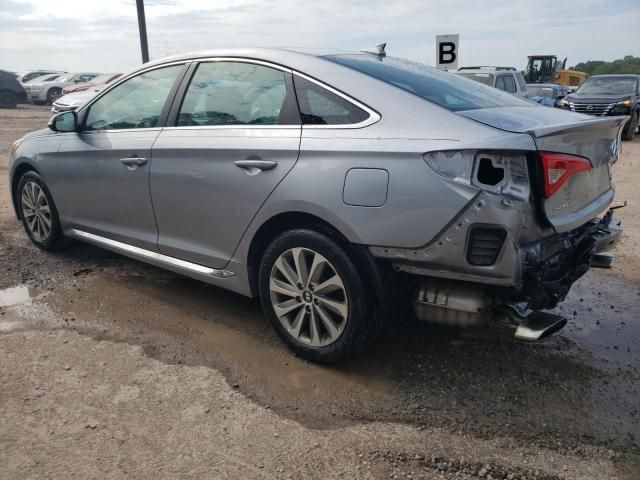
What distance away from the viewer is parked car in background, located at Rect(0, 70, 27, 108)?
2467 centimetres

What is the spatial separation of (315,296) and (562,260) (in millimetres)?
1266

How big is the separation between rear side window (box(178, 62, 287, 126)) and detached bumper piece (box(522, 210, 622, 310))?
1.56 metres

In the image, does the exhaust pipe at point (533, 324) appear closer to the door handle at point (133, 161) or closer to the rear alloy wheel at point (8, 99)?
the door handle at point (133, 161)

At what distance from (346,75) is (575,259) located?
5.01 ft

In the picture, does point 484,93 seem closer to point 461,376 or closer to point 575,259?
point 575,259

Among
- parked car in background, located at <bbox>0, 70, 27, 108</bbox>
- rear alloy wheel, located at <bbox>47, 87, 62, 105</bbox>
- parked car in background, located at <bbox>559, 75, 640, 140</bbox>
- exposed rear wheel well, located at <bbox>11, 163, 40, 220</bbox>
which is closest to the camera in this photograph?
exposed rear wheel well, located at <bbox>11, 163, 40, 220</bbox>

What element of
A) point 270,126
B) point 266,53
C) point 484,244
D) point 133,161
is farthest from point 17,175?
point 484,244

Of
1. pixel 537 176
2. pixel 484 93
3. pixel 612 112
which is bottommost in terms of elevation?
pixel 612 112

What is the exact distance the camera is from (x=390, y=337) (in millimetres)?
3533

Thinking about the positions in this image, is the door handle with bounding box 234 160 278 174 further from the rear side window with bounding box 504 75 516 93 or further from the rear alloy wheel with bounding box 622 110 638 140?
the rear alloy wheel with bounding box 622 110 638 140

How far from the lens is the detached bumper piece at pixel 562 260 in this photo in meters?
2.59

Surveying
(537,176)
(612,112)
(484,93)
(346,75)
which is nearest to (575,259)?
(537,176)

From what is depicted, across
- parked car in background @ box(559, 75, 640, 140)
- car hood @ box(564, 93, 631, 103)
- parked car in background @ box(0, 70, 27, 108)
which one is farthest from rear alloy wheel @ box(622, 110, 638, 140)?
parked car in background @ box(0, 70, 27, 108)

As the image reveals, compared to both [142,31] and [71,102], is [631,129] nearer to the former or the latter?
[142,31]
